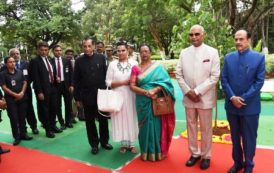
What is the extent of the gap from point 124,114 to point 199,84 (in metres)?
1.31

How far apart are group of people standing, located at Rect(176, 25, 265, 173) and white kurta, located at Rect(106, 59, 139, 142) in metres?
0.87

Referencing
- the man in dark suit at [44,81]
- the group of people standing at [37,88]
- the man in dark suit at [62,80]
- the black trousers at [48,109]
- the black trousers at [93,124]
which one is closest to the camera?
the black trousers at [93,124]

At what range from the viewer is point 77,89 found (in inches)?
198

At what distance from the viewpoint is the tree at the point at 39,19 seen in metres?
19.6

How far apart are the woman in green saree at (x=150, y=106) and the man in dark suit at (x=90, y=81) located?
26.0 inches

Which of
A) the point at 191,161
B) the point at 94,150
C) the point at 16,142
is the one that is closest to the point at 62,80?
the point at 16,142

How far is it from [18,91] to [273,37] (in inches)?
1152

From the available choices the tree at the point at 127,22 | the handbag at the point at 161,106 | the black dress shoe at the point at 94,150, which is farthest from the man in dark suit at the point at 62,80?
the tree at the point at 127,22

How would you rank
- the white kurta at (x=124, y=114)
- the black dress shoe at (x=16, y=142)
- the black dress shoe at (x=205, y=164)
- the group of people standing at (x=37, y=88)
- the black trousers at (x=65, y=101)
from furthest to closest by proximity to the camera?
1. the black trousers at (x=65, y=101)
2. the black dress shoe at (x=16, y=142)
3. the group of people standing at (x=37, y=88)
4. the white kurta at (x=124, y=114)
5. the black dress shoe at (x=205, y=164)

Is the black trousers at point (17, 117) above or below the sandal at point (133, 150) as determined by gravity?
above

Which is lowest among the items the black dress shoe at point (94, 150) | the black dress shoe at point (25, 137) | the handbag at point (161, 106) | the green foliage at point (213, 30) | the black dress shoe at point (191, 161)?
the black dress shoe at point (25, 137)

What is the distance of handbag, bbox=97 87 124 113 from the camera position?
15.1 ft

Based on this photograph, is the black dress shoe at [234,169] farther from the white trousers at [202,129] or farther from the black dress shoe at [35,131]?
the black dress shoe at [35,131]

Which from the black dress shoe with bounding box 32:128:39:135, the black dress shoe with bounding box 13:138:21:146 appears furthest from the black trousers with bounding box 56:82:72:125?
the black dress shoe with bounding box 13:138:21:146
